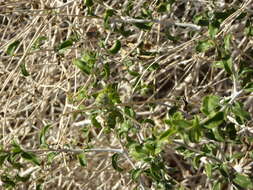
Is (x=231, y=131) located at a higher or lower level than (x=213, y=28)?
lower

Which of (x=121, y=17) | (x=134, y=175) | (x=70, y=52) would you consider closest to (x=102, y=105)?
(x=134, y=175)

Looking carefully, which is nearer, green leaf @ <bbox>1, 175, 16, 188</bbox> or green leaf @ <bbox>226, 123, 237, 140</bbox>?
green leaf @ <bbox>226, 123, 237, 140</bbox>

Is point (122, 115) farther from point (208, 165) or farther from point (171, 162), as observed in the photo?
point (171, 162)

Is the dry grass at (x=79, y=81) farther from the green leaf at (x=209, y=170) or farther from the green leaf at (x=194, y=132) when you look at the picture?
the green leaf at (x=194, y=132)

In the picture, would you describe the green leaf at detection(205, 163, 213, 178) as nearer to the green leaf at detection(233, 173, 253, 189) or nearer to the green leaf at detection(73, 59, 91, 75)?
the green leaf at detection(233, 173, 253, 189)

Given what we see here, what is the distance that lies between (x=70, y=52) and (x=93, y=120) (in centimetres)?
62

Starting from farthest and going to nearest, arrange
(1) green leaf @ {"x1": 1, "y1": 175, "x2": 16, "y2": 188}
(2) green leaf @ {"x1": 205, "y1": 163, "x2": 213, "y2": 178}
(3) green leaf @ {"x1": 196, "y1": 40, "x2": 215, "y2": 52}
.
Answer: (1) green leaf @ {"x1": 1, "y1": 175, "x2": 16, "y2": 188}, (3) green leaf @ {"x1": 196, "y1": 40, "x2": 215, "y2": 52}, (2) green leaf @ {"x1": 205, "y1": 163, "x2": 213, "y2": 178}

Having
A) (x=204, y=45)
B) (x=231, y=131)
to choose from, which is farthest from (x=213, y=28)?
(x=231, y=131)

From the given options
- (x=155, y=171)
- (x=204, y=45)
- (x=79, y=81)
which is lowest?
(x=79, y=81)

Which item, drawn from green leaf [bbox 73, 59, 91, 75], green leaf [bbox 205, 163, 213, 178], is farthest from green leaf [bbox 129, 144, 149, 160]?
green leaf [bbox 73, 59, 91, 75]

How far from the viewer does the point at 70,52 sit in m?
2.02

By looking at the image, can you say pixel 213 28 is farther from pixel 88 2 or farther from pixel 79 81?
pixel 79 81

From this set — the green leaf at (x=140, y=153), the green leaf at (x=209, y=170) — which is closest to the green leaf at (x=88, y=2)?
the green leaf at (x=140, y=153)

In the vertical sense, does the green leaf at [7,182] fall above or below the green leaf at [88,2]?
below
